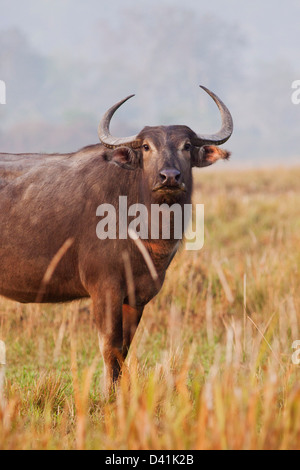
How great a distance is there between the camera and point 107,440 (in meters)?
2.57

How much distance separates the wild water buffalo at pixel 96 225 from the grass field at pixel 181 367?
269 millimetres

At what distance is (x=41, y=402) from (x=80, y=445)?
1667 millimetres

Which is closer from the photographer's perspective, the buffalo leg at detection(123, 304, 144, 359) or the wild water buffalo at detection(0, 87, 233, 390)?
the wild water buffalo at detection(0, 87, 233, 390)

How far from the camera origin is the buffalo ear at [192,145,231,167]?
475 cm

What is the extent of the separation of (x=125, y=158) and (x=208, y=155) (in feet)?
2.36

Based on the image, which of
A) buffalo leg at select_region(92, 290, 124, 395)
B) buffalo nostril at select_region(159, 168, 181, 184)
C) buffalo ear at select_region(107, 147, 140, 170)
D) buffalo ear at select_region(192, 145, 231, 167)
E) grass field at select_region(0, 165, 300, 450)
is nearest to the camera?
grass field at select_region(0, 165, 300, 450)

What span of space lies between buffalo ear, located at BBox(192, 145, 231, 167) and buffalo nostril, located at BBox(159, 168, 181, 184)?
0.73 m

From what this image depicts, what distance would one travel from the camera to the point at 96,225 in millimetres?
4531

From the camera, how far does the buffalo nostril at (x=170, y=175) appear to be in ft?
13.2

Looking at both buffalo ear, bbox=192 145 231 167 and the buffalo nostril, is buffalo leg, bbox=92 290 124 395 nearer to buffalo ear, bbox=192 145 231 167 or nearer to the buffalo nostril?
the buffalo nostril

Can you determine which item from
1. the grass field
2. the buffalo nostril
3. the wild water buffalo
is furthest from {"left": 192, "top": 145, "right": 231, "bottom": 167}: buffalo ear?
the grass field

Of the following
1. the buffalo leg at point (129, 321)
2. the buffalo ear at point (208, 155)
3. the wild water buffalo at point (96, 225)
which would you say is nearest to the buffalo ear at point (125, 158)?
the wild water buffalo at point (96, 225)

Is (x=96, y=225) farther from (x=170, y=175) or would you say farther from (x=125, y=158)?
(x=170, y=175)
